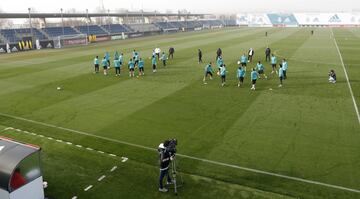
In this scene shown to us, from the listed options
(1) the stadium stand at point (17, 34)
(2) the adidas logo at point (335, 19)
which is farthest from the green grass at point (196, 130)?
(2) the adidas logo at point (335, 19)

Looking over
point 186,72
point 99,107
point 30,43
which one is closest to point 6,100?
point 99,107

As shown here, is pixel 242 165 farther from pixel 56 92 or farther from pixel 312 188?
pixel 56 92

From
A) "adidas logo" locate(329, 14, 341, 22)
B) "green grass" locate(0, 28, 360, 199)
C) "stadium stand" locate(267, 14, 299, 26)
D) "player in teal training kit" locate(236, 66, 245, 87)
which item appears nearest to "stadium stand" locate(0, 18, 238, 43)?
"stadium stand" locate(267, 14, 299, 26)

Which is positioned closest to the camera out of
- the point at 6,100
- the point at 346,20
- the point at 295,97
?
the point at 295,97

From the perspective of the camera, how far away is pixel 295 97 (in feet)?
A: 72.8

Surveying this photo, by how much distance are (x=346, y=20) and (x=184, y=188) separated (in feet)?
434

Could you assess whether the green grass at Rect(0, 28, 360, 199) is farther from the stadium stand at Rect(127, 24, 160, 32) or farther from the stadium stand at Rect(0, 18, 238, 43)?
the stadium stand at Rect(127, 24, 160, 32)

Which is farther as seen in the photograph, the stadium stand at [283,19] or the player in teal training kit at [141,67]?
the stadium stand at [283,19]

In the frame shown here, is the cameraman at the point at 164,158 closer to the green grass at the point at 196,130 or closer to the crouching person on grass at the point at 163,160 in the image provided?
the crouching person on grass at the point at 163,160

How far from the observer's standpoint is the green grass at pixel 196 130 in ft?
37.9

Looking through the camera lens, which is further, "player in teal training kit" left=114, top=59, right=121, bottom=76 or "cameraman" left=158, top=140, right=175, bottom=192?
"player in teal training kit" left=114, top=59, right=121, bottom=76

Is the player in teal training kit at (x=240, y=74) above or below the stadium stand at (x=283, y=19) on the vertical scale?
below

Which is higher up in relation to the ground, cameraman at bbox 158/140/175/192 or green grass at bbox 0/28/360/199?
cameraman at bbox 158/140/175/192

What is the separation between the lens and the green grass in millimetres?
11562
